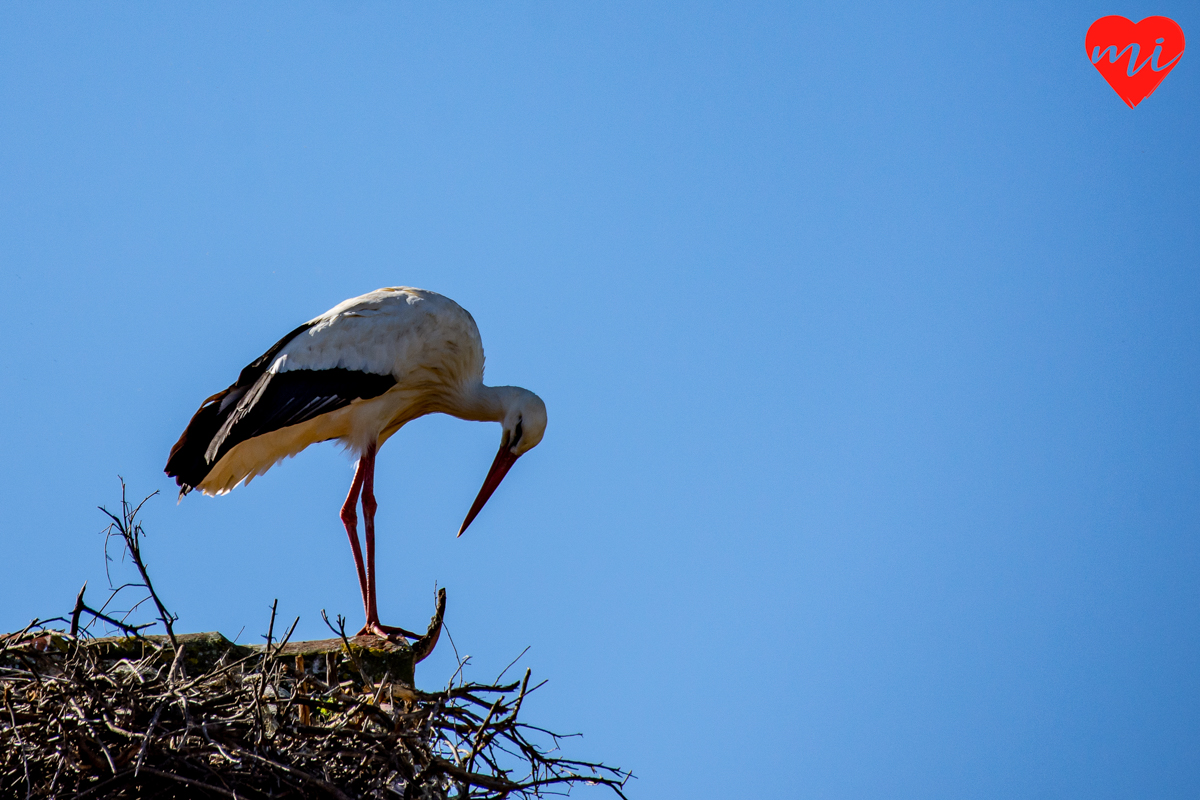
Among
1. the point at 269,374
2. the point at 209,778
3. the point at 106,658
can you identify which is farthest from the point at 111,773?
the point at 269,374

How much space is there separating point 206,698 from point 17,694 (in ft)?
1.46

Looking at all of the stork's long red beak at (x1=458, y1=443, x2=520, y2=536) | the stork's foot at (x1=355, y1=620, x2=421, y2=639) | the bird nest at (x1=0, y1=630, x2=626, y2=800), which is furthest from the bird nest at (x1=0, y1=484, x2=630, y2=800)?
the stork's long red beak at (x1=458, y1=443, x2=520, y2=536)

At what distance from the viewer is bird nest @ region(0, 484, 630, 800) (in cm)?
311

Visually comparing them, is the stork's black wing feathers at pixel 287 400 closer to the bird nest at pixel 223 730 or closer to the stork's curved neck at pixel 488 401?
the stork's curved neck at pixel 488 401

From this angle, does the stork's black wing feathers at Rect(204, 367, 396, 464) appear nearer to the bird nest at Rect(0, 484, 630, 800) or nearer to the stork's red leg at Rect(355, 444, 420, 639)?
the stork's red leg at Rect(355, 444, 420, 639)

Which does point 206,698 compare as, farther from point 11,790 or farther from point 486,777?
point 486,777

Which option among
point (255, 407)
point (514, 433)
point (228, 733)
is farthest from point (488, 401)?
point (228, 733)

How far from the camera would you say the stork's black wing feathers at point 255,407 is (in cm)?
538

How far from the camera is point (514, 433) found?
19.4ft

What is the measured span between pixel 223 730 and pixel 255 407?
2.39 metres

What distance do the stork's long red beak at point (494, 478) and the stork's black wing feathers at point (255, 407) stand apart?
0.70 meters

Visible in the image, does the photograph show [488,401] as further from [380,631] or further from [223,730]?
[223,730]

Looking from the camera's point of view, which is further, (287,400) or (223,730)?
(287,400)

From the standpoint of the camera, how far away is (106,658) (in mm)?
3775
